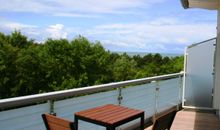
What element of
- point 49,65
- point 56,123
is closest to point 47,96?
point 56,123

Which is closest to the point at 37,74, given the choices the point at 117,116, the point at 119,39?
the point at 117,116

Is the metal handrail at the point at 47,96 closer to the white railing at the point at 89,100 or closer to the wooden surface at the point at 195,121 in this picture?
the white railing at the point at 89,100

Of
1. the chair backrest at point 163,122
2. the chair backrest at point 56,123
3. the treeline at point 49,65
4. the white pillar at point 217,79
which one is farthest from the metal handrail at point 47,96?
the treeline at point 49,65

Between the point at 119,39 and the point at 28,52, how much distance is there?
4432cm

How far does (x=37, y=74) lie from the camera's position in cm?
3459

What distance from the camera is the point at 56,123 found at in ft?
9.12

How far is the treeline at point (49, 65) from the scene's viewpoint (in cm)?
3306

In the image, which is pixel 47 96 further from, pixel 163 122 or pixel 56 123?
pixel 163 122

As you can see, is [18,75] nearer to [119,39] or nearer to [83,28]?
[83,28]

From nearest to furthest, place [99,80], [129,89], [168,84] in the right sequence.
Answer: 1. [129,89]
2. [168,84]
3. [99,80]

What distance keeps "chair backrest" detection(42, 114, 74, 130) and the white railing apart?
0.22m

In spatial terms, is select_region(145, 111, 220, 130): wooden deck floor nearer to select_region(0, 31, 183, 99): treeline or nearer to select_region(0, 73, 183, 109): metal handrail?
select_region(0, 73, 183, 109): metal handrail

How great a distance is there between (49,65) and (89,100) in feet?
103

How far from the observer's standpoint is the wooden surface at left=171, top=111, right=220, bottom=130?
6.03 m
